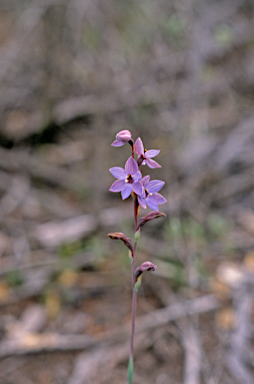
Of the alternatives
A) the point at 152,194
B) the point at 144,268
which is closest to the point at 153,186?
the point at 152,194

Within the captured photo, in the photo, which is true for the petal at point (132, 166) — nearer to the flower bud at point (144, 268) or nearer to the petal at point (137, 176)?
the petal at point (137, 176)

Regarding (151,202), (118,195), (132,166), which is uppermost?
(118,195)

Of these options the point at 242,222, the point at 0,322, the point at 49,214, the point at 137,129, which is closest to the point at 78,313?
the point at 0,322

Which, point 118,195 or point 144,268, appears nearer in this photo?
point 144,268

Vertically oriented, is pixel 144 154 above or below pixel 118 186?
above

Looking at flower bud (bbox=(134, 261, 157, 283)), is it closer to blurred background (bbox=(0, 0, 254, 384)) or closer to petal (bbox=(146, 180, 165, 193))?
petal (bbox=(146, 180, 165, 193))

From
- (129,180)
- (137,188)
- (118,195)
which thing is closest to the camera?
(137,188)

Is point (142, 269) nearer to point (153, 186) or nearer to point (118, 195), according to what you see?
point (153, 186)

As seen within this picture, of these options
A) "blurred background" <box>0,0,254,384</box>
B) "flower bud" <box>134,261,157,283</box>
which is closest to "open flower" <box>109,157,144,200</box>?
"flower bud" <box>134,261,157,283</box>
